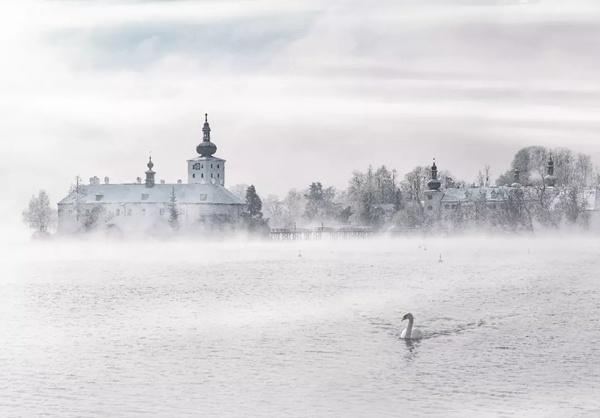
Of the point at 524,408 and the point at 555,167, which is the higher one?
the point at 555,167

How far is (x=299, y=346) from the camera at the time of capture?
41.5 m

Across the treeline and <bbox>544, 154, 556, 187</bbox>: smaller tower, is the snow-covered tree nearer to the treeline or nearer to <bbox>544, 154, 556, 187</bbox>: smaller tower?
the treeline

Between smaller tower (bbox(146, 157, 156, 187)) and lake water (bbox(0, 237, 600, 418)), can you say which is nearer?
lake water (bbox(0, 237, 600, 418))

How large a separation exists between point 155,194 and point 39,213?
22.3 m

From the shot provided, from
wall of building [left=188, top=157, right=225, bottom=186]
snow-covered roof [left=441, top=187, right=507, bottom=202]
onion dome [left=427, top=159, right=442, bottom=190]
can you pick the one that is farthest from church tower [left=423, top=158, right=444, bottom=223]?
wall of building [left=188, top=157, right=225, bottom=186]

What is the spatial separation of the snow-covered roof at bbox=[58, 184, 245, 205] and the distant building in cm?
4013

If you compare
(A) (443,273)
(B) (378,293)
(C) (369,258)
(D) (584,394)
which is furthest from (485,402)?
(C) (369,258)

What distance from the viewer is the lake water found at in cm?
3022

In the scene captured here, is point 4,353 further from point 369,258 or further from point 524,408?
point 369,258

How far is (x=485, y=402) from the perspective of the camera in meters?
30.0

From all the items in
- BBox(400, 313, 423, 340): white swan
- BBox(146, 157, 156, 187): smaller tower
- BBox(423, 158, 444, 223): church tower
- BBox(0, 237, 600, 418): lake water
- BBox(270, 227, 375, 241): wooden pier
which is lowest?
BBox(0, 237, 600, 418): lake water

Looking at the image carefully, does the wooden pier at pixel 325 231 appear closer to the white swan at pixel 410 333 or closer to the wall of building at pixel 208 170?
the wall of building at pixel 208 170

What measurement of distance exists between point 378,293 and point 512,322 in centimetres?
1996

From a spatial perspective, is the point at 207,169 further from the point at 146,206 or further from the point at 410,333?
the point at 410,333
